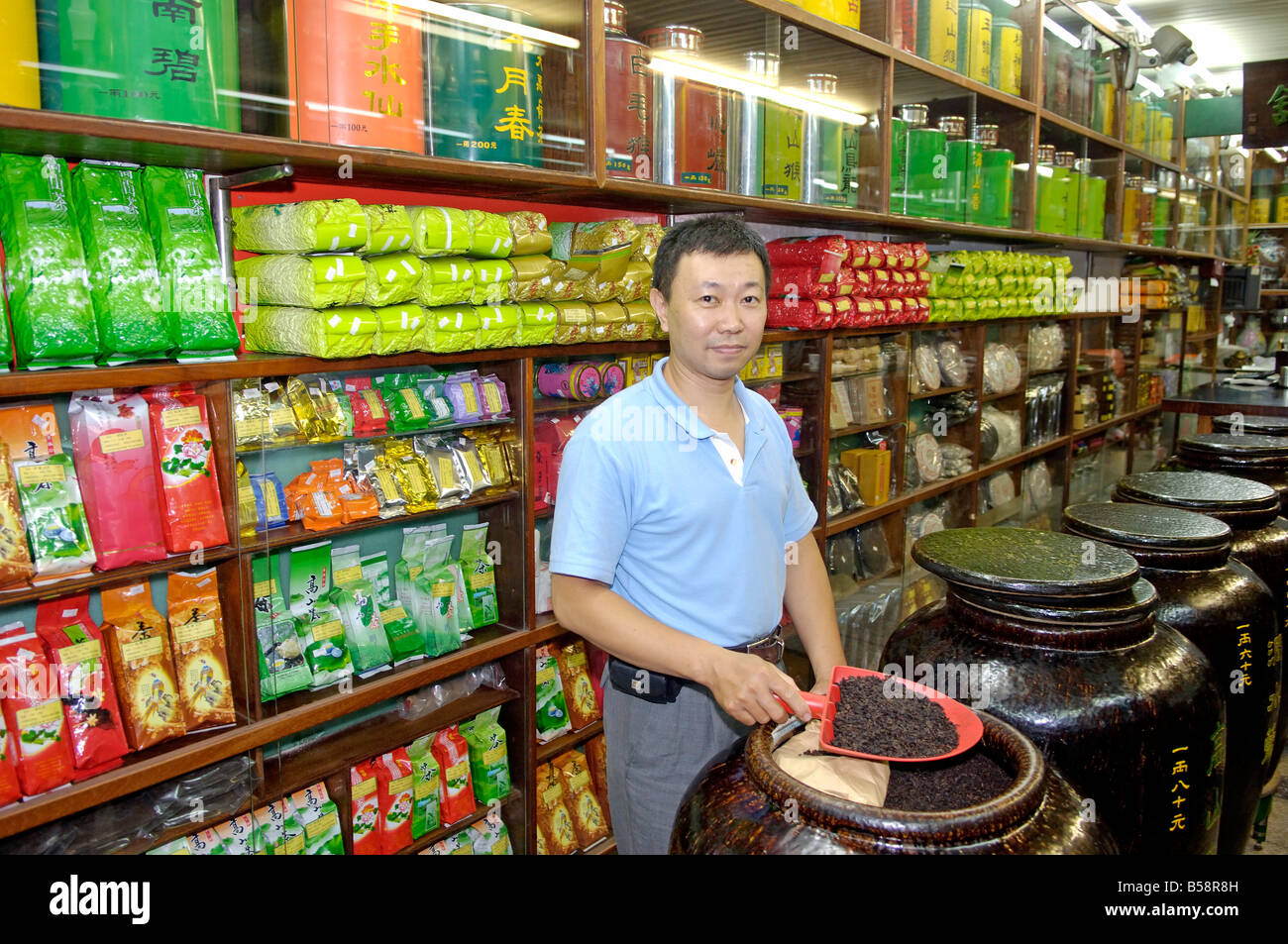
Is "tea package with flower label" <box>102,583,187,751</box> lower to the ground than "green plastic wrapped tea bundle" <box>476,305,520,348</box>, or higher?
lower

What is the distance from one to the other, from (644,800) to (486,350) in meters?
1.12

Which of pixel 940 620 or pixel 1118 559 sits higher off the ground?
pixel 1118 559

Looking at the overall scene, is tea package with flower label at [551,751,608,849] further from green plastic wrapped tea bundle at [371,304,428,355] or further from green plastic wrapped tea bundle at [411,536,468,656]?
green plastic wrapped tea bundle at [371,304,428,355]

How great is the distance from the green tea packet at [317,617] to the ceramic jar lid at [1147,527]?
1.85 m

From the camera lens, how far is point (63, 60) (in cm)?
149

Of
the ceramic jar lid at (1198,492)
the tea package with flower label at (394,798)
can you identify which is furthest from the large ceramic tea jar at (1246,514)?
the tea package with flower label at (394,798)

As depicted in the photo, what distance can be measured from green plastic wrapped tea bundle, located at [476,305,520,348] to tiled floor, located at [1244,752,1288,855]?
9.17 feet

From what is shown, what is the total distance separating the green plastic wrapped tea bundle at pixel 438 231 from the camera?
2.00 metres

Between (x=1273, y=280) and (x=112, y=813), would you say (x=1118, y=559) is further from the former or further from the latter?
(x=1273, y=280)

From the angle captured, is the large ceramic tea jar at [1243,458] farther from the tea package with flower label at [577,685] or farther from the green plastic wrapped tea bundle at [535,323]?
the green plastic wrapped tea bundle at [535,323]

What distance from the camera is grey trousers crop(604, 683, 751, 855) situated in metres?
1.74

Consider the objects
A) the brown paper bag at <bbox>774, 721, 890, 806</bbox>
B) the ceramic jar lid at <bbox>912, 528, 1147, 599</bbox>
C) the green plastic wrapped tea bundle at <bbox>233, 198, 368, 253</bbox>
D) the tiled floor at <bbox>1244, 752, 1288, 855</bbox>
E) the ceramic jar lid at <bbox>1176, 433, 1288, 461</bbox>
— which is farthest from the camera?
the ceramic jar lid at <bbox>1176, 433, 1288, 461</bbox>

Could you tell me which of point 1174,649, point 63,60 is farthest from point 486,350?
point 1174,649

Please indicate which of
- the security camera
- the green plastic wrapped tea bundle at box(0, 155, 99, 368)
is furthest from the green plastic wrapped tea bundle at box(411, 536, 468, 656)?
the security camera
